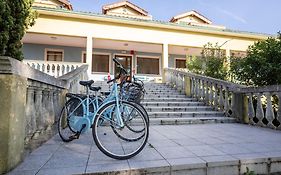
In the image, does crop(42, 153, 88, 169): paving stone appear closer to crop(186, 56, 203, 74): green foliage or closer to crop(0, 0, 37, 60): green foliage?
crop(0, 0, 37, 60): green foliage

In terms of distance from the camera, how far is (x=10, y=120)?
88.7 inches

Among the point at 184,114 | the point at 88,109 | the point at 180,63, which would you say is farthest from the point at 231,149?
the point at 180,63

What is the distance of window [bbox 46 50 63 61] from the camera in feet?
48.8

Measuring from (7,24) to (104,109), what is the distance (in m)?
3.94

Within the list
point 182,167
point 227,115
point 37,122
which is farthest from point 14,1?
point 227,115

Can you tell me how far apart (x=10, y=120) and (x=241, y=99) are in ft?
19.2

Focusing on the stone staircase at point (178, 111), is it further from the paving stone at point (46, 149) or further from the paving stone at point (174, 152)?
the paving stone at point (46, 149)

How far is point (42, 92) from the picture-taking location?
3.39 metres

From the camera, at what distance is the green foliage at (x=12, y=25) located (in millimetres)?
4969

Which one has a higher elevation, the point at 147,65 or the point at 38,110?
the point at 147,65

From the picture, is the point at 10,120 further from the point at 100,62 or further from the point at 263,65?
the point at 100,62

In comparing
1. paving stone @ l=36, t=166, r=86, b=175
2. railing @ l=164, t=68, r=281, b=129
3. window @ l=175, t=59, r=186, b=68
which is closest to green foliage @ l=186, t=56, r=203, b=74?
railing @ l=164, t=68, r=281, b=129

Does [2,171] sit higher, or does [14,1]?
[14,1]

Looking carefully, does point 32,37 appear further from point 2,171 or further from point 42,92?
point 2,171
